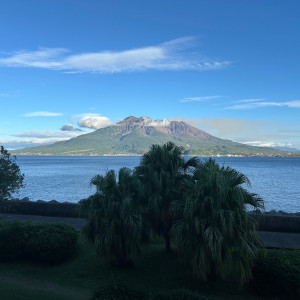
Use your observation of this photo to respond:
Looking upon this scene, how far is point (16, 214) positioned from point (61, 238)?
1141 cm

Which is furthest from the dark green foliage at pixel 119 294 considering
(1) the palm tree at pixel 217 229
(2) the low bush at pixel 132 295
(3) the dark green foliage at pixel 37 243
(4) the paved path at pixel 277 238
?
(4) the paved path at pixel 277 238

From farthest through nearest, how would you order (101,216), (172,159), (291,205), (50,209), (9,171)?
(291,205) < (50,209) < (9,171) < (172,159) < (101,216)

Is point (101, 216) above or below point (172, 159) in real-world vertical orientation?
below

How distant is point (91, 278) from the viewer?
49.7 ft

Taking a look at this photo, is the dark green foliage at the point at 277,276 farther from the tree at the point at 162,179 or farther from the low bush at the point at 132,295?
the tree at the point at 162,179

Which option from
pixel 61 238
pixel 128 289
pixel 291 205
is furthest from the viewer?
pixel 291 205

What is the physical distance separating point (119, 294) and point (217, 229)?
4619 millimetres

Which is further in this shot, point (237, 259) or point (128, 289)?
point (237, 259)

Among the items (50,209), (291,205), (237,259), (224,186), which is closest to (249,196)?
(224,186)

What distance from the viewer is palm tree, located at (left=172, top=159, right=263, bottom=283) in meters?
12.8

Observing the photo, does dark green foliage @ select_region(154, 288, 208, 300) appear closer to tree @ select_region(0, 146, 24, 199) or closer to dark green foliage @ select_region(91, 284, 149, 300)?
dark green foliage @ select_region(91, 284, 149, 300)

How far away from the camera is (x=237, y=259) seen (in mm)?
12734

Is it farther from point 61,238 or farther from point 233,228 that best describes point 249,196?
point 61,238

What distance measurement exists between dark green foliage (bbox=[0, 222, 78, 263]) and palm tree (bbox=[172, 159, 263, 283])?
6.16m
